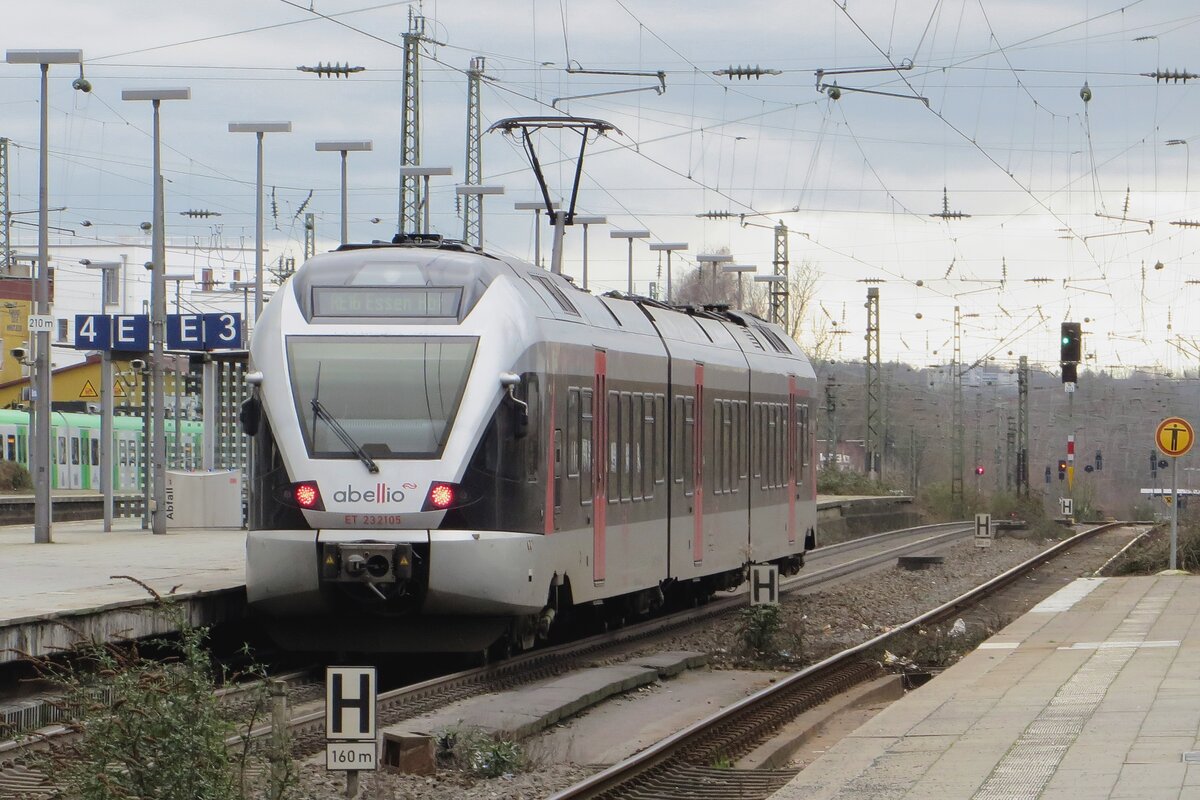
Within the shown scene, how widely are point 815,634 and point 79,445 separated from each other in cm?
3317

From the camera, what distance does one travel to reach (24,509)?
3788cm

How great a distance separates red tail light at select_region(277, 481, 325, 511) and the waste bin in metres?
14.1

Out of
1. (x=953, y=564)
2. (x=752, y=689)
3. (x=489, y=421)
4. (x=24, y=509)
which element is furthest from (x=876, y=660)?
(x=24, y=509)

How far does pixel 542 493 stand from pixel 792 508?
456 inches

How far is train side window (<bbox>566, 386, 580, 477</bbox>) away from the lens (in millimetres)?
15531

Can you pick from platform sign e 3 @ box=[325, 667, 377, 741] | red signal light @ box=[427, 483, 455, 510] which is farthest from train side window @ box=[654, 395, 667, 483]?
platform sign e 3 @ box=[325, 667, 377, 741]

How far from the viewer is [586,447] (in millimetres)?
16141

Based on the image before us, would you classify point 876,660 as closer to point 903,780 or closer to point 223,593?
point 223,593

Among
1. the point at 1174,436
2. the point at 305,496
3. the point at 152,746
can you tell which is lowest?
the point at 152,746

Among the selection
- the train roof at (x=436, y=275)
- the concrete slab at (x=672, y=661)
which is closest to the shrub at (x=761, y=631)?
the concrete slab at (x=672, y=661)

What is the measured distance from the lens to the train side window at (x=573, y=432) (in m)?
15.5

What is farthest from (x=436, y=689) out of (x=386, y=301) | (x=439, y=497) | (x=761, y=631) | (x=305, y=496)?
(x=761, y=631)

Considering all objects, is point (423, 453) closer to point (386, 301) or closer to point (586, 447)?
point (386, 301)

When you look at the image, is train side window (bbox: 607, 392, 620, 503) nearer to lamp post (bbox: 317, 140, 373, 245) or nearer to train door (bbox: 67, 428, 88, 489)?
lamp post (bbox: 317, 140, 373, 245)
